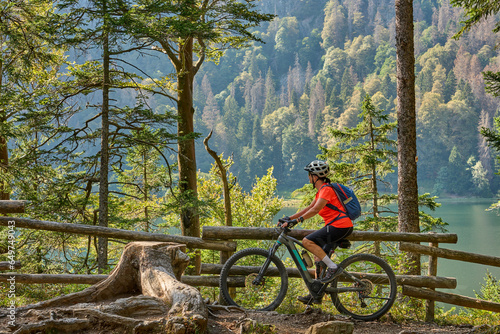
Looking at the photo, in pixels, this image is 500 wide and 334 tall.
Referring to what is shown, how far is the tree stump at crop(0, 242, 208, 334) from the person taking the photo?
320cm

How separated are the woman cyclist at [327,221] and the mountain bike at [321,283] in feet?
0.38

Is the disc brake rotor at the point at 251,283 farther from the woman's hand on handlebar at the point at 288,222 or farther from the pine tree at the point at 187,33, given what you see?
the pine tree at the point at 187,33

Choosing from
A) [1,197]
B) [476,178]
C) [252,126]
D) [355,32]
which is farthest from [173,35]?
[355,32]

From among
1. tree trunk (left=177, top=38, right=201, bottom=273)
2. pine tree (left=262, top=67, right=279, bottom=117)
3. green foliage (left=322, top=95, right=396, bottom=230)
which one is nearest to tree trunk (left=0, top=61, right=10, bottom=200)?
tree trunk (left=177, top=38, right=201, bottom=273)

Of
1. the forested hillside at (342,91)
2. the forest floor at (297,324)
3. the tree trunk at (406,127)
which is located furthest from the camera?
the forested hillside at (342,91)

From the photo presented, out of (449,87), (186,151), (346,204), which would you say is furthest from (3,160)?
(449,87)

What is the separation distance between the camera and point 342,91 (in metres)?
125

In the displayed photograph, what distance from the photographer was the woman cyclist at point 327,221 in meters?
4.65

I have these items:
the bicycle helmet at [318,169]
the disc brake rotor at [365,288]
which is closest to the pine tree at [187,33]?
the bicycle helmet at [318,169]

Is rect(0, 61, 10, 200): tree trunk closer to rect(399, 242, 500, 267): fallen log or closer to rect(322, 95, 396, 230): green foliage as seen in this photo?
rect(399, 242, 500, 267): fallen log

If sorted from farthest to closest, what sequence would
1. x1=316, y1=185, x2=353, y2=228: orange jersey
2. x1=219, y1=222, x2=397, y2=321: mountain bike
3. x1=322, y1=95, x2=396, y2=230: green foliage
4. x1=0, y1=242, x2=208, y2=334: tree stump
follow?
x1=322, y1=95, x2=396, y2=230: green foliage, x1=219, y1=222, x2=397, y2=321: mountain bike, x1=316, y1=185, x2=353, y2=228: orange jersey, x1=0, y1=242, x2=208, y2=334: tree stump

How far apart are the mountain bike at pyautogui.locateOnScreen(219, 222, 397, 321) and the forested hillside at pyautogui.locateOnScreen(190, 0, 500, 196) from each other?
85883 mm

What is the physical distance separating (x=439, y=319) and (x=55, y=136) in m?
9.15

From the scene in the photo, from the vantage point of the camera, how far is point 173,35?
8.86 metres
